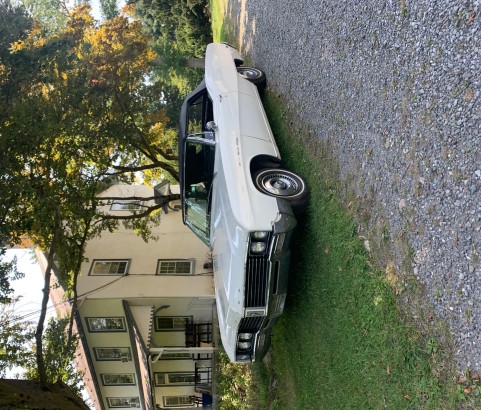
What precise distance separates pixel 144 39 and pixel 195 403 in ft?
49.9

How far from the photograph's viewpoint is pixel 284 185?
655cm

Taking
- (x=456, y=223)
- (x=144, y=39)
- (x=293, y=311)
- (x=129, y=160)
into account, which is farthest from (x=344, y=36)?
(x=144, y=39)

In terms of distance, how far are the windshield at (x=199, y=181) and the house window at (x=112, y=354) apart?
8.35 meters

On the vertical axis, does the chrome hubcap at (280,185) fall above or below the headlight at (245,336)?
above

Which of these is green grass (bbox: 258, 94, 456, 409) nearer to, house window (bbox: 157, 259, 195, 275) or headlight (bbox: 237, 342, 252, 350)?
headlight (bbox: 237, 342, 252, 350)

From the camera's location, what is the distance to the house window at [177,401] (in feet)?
62.3

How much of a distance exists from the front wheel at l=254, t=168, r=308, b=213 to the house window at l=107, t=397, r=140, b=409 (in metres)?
13.8

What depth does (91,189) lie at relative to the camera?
11539mm

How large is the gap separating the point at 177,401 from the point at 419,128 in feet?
60.4

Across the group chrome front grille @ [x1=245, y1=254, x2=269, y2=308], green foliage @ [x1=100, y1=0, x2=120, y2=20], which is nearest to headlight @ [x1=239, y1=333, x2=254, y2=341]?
chrome front grille @ [x1=245, y1=254, x2=269, y2=308]

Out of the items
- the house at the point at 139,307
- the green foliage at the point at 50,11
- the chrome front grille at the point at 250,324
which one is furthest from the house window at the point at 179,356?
the green foliage at the point at 50,11

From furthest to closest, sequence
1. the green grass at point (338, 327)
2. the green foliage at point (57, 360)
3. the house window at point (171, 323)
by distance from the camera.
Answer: the house window at point (171, 323)
the green foliage at point (57, 360)
the green grass at point (338, 327)

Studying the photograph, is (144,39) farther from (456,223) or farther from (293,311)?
(456,223)

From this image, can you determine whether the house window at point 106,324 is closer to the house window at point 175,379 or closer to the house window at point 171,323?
the house window at point 171,323
